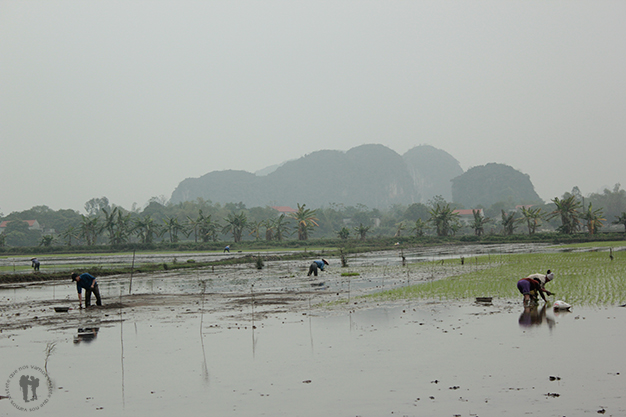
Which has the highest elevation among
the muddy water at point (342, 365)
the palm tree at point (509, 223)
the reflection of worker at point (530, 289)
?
the palm tree at point (509, 223)

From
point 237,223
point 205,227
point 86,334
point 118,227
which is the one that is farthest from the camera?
point 205,227

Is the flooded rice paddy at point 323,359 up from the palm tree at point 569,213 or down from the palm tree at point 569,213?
down

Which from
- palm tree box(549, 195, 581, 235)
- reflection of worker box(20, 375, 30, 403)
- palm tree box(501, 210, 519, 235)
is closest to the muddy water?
reflection of worker box(20, 375, 30, 403)

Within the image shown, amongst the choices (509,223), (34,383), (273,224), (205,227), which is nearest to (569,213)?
(509,223)

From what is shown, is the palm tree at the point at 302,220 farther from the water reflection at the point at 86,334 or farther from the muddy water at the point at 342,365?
the muddy water at the point at 342,365

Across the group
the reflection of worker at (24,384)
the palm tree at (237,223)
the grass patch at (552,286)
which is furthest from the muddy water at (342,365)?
the palm tree at (237,223)

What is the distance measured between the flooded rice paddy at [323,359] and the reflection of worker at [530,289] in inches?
21.8

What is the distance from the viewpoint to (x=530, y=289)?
17.8 m

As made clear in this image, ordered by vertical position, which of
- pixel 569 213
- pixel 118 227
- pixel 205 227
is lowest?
pixel 569 213

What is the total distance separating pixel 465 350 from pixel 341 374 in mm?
3329

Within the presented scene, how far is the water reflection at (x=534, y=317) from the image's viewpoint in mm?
14703

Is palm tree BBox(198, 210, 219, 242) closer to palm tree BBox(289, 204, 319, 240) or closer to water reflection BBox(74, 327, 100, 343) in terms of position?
palm tree BBox(289, 204, 319, 240)

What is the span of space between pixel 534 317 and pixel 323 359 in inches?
292

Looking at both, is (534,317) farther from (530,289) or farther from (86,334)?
(86,334)
